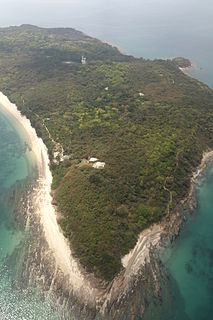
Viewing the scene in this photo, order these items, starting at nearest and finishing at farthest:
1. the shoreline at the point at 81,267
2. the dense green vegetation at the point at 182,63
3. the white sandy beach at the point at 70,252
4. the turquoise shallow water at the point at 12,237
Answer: the turquoise shallow water at the point at 12,237 < the shoreline at the point at 81,267 < the white sandy beach at the point at 70,252 < the dense green vegetation at the point at 182,63

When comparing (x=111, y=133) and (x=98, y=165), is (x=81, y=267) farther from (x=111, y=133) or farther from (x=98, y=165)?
(x=111, y=133)

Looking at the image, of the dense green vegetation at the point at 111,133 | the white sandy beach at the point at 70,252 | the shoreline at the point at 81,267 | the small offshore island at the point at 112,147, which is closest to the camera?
the shoreline at the point at 81,267

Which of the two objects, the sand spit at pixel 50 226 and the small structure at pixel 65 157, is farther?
the small structure at pixel 65 157

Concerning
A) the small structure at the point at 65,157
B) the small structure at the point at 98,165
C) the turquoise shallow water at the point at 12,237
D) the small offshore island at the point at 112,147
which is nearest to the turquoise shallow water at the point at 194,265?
the small offshore island at the point at 112,147

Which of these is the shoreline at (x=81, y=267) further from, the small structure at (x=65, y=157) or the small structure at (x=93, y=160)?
the small structure at (x=93, y=160)

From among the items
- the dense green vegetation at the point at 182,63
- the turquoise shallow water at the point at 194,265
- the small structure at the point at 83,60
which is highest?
the small structure at the point at 83,60

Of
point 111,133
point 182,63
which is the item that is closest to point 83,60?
point 182,63

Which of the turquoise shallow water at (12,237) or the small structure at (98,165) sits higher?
the small structure at (98,165)

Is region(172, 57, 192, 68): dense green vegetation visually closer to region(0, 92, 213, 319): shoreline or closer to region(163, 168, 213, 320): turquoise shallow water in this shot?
region(0, 92, 213, 319): shoreline
